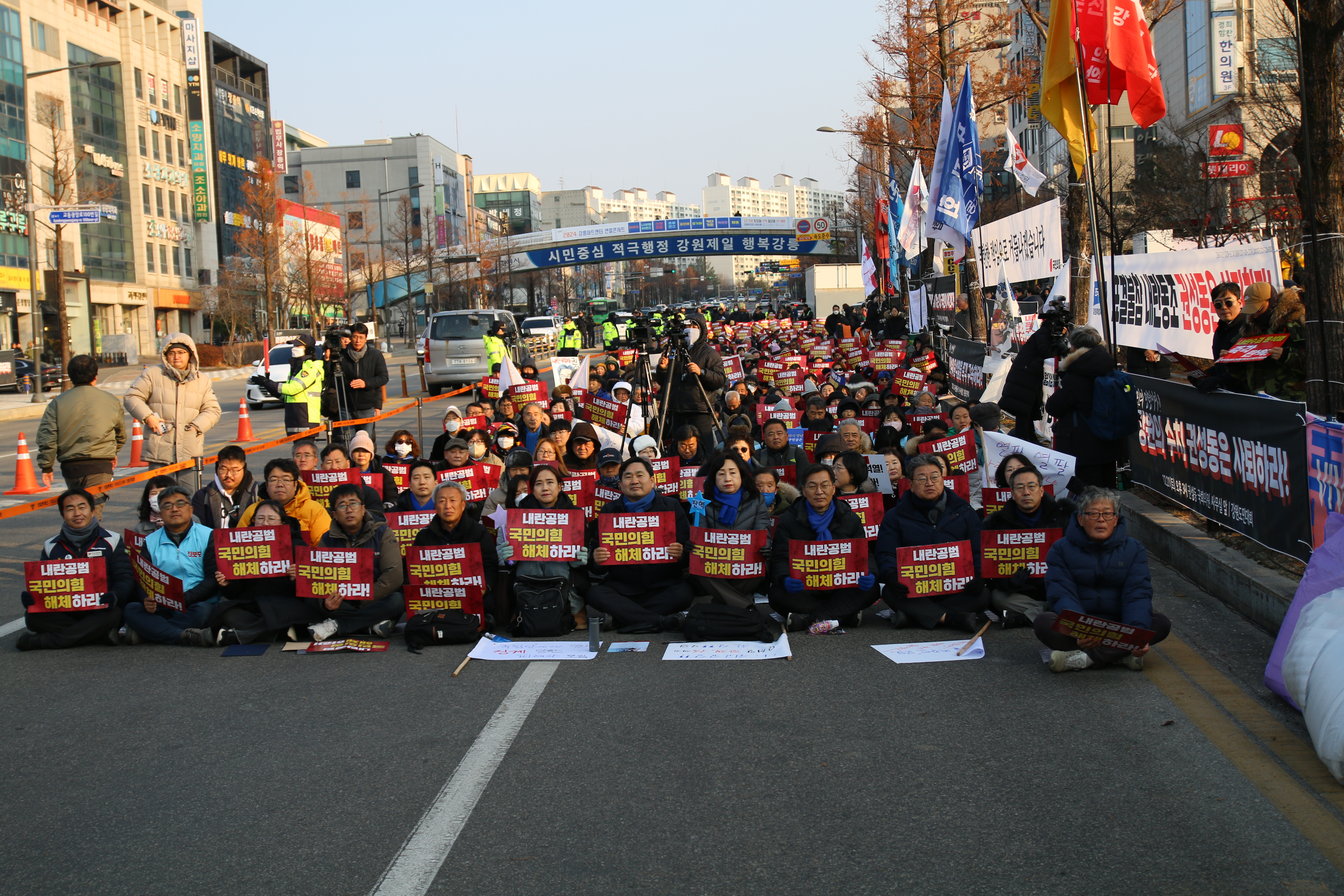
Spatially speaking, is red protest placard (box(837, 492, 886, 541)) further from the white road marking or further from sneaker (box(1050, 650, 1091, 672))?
the white road marking

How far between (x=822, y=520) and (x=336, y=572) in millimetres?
3224

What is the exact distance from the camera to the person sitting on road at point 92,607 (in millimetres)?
7762

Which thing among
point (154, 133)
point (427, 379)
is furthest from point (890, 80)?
point (154, 133)

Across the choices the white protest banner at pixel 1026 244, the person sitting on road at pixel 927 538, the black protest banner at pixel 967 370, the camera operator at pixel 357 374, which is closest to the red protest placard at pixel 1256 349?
the person sitting on road at pixel 927 538

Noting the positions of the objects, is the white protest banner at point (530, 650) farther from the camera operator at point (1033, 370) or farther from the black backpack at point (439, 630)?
the camera operator at point (1033, 370)

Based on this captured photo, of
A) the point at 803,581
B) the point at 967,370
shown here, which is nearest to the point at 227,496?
the point at 803,581

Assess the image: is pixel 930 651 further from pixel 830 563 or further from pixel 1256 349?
pixel 1256 349

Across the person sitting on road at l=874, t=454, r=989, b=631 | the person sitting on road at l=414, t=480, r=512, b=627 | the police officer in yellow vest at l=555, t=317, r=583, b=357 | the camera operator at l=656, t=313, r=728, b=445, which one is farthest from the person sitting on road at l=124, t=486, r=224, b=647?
the police officer in yellow vest at l=555, t=317, r=583, b=357

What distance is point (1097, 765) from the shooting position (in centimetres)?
504

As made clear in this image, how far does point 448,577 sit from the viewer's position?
793 cm

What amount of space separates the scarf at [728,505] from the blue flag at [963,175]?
1039 cm

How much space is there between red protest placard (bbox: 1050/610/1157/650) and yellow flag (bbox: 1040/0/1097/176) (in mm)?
7925

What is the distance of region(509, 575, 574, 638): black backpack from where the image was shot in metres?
7.76

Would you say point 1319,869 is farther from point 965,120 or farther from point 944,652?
point 965,120
